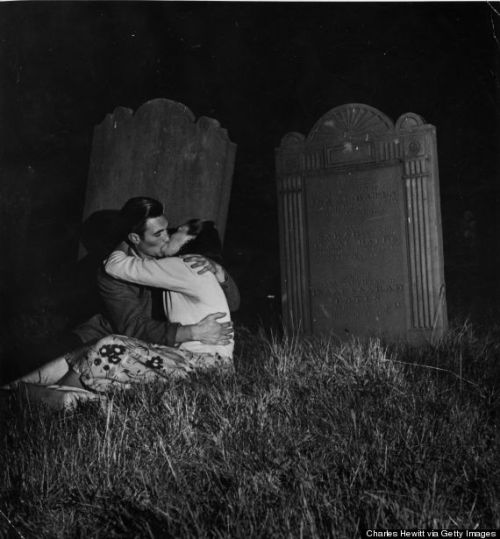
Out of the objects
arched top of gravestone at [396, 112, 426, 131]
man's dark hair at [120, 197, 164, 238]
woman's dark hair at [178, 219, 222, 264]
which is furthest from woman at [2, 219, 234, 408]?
arched top of gravestone at [396, 112, 426, 131]

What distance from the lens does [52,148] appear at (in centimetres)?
705

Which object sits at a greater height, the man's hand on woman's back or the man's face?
the man's face

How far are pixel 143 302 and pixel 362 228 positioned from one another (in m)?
1.69

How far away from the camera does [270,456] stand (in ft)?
9.20

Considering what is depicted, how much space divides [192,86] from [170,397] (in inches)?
190

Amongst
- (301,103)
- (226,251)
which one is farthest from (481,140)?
(226,251)

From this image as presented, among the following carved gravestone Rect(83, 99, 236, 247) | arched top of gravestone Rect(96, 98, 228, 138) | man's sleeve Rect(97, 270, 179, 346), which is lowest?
man's sleeve Rect(97, 270, 179, 346)

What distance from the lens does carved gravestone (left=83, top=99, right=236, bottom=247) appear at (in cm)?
534

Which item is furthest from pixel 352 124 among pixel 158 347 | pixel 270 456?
pixel 270 456

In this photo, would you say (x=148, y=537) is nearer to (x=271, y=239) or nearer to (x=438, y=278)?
(x=438, y=278)

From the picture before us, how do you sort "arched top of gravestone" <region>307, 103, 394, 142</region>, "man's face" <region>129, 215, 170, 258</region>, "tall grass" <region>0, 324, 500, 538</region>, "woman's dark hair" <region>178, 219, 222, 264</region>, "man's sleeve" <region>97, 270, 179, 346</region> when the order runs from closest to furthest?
"tall grass" <region>0, 324, 500, 538</region>, "man's sleeve" <region>97, 270, 179, 346</region>, "man's face" <region>129, 215, 170, 258</region>, "woman's dark hair" <region>178, 219, 222, 264</region>, "arched top of gravestone" <region>307, 103, 394, 142</region>

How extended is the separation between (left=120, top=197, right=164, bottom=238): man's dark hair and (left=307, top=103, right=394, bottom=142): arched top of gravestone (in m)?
1.43

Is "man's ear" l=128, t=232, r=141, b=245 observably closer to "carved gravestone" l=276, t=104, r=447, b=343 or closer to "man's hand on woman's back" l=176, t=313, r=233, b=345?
"man's hand on woman's back" l=176, t=313, r=233, b=345

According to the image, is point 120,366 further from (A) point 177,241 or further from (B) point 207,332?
(A) point 177,241
